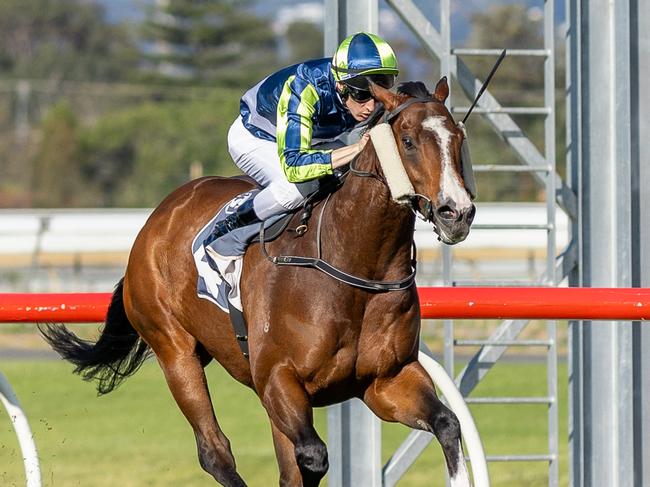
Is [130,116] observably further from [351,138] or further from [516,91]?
[351,138]

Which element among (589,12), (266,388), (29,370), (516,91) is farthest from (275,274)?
(516,91)

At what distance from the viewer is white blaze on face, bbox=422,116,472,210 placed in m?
3.51

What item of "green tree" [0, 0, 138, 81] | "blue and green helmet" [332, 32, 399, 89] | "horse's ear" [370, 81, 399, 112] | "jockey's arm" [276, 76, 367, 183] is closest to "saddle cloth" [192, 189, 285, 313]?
"jockey's arm" [276, 76, 367, 183]

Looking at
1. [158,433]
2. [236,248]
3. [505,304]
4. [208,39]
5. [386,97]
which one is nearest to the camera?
[386,97]

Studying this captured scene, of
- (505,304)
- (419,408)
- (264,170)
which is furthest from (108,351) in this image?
(419,408)

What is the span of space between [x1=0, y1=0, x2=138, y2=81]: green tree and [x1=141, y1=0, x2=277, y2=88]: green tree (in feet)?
9.53

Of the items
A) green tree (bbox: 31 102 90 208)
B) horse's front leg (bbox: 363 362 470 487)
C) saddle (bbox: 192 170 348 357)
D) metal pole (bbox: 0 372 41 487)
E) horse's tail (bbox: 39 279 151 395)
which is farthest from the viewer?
green tree (bbox: 31 102 90 208)

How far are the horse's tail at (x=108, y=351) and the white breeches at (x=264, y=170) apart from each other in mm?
1070

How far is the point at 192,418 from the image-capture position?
504 cm

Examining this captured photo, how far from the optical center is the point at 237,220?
15.1 ft

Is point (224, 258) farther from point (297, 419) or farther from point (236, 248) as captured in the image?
point (297, 419)

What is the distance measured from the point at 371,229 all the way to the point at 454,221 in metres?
0.56

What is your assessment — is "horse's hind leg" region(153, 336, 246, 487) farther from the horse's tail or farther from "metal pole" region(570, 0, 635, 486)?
"metal pole" region(570, 0, 635, 486)

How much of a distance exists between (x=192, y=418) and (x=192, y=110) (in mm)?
30334
